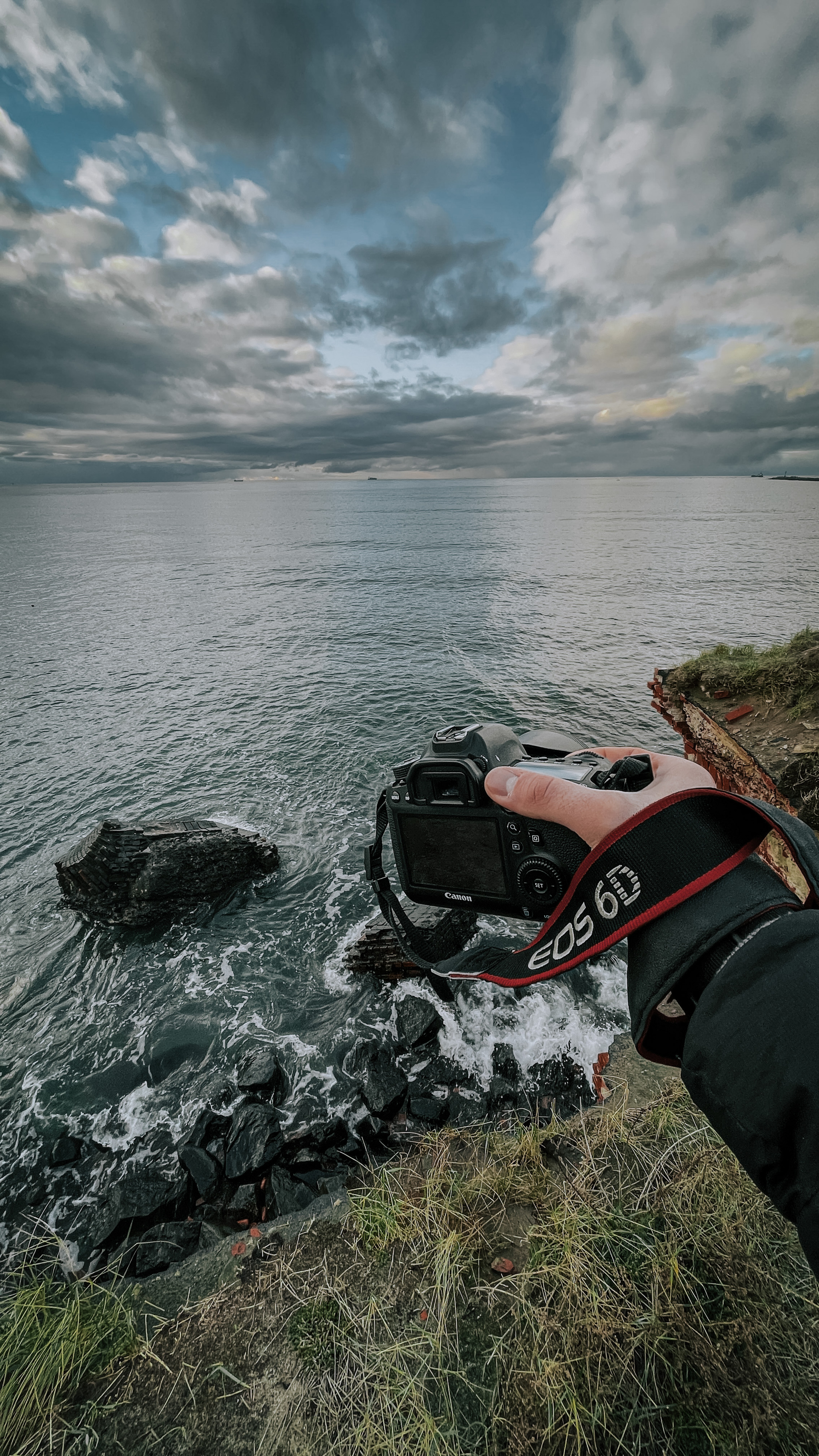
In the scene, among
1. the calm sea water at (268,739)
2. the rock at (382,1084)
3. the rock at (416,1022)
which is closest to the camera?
the rock at (382,1084)

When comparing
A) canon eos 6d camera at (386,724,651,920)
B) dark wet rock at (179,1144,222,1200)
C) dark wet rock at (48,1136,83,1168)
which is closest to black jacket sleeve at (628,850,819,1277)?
canon eos 6d camera at (386,724,651,920)

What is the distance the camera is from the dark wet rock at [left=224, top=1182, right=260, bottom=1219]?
179 inches

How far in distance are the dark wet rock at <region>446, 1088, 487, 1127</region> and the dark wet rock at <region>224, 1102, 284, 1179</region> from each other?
1747 millimetres

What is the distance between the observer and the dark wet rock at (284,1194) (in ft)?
14.9

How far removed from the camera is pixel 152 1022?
22.8 ft

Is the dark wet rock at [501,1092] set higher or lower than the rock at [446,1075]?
higher

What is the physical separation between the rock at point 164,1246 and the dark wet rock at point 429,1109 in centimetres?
215

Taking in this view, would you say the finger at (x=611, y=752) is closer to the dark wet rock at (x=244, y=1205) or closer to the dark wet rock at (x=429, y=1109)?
the dark wet rock at (x=429, y=1109)

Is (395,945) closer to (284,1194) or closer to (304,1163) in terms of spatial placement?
(304,1163)

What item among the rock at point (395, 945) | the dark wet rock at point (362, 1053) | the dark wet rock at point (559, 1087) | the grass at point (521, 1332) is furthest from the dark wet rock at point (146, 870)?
the grass at point (521, 1332)

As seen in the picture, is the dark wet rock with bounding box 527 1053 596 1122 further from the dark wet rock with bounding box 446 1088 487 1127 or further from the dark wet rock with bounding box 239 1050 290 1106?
the dark wet rock with bounding box 239 1050 290 1106

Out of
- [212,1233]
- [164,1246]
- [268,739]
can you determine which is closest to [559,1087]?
[212,1233]

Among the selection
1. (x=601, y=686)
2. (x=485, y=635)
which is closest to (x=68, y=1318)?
(x=601, y=686)

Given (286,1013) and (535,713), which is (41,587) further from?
(286,1013)
